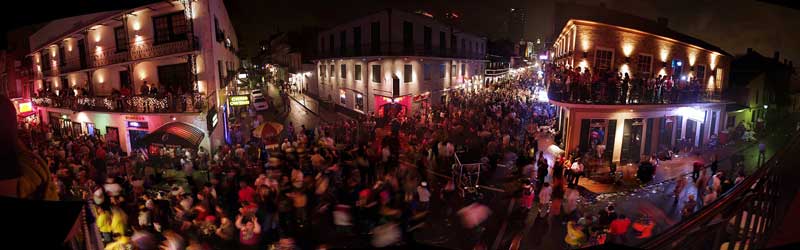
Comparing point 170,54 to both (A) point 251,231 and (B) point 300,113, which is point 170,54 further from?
(B) point 300,113

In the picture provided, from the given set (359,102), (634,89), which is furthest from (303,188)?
(634,89)

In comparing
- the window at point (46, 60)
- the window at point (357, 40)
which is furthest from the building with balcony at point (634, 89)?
the window at point (46, 60)

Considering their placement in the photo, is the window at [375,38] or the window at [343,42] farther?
the window at [343,42]

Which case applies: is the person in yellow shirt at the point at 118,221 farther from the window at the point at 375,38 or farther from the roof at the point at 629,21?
the roof at the point at 629,21

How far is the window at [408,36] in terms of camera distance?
934 cm

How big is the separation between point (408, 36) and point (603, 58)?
302 inches

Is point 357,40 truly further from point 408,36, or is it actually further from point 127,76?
point 127,76

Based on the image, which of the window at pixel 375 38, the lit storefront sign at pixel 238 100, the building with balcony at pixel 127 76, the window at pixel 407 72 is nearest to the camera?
the building with balcony at pixel 127 76

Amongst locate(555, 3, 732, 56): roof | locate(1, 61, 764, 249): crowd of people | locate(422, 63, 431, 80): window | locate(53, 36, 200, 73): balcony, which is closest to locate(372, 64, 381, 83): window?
locate(1, 61, 764, 249): crowd of people

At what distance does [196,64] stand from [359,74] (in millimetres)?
3795

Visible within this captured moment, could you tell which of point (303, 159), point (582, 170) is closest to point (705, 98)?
point (582, 170)

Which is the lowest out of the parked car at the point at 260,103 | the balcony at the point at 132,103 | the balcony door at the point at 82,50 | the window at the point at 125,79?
the parked car at the point at 260,103

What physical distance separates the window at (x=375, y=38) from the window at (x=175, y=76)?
4.17 meters

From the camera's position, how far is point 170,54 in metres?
5.83
